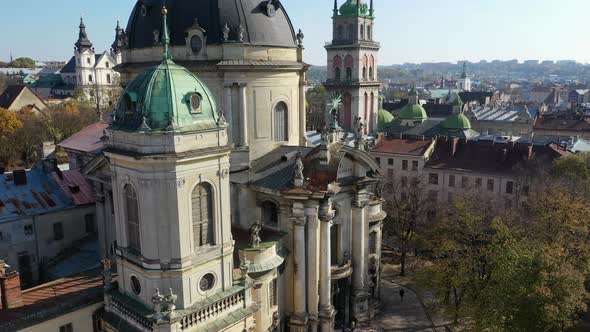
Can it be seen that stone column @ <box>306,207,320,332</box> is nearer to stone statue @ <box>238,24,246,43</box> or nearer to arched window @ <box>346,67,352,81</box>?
stone statue @ <box>238,24,246,43</box>

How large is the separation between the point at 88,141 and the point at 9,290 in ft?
94.9

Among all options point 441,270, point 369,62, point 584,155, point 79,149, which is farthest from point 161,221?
point 369,62

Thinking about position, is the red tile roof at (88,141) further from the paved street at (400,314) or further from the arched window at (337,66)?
the arched window at (337,66)

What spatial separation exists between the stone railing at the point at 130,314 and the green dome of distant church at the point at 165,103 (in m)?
8.33

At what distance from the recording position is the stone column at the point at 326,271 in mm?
31484

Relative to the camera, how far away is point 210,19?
105ft

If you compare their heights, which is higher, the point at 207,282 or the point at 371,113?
the point at 371,113

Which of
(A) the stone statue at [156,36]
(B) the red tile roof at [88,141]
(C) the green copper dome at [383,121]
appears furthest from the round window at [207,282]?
(C) the green copper dome at [383,121]

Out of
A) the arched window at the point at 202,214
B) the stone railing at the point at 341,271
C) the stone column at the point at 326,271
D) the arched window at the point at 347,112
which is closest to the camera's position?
the arched window at the point at 202,214

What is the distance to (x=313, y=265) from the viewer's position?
104 feet

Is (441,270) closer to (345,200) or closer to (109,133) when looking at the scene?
(345,200)

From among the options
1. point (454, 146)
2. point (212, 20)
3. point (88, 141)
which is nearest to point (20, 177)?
point (88, 141)

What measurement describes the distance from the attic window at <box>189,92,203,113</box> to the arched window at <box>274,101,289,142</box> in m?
12.9

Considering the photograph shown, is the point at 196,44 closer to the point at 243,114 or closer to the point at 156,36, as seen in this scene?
the point at 156,36
